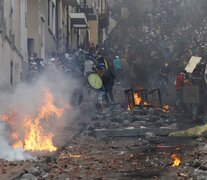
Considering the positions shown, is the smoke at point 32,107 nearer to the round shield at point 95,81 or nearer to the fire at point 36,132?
the fire at point 36,132

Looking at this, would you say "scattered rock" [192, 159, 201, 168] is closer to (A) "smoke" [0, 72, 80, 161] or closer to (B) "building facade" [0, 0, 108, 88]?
(A) "smoke" [0, 72, 80, 161]

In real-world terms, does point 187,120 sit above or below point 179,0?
below

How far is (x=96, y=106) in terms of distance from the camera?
21.1 m

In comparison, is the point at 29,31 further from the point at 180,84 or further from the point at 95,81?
the point at 180,84

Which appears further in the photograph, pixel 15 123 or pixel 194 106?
pixel 194 106

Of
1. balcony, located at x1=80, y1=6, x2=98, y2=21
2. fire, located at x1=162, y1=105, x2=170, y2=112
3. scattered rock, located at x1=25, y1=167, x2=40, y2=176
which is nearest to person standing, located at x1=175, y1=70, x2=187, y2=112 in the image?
fire, located at x1=162, y1=105, x2=170, y2=112

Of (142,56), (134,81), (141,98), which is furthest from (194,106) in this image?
(142,56)

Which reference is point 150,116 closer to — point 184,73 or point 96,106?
point 184,73

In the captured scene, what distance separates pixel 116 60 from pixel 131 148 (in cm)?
1638

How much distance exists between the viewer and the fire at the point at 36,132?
11.9 m

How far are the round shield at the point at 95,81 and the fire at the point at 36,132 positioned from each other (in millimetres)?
5178

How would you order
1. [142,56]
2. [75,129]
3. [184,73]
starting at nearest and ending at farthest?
[75,129] < [184,73] < [142,56]

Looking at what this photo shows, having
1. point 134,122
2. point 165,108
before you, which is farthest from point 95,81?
point 134,122

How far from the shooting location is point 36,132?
12203 mm
